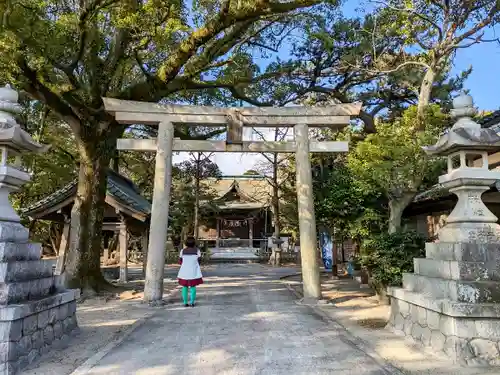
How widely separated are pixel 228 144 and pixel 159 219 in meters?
2.62

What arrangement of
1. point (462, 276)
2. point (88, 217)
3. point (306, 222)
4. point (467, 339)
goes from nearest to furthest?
point (467, 339), point (462, 276), point (306, 222), point (88, 217)

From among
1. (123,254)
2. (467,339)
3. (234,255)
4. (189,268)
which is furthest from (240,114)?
(234,255)

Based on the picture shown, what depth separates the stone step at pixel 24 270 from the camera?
4813 mm

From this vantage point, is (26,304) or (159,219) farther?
(159,219)

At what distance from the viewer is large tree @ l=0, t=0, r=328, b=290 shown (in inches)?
329

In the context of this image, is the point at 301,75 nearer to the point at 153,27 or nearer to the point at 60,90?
the point at 153,27

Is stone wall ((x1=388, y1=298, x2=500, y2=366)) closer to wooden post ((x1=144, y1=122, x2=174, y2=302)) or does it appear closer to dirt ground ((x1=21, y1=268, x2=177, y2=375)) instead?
dirt ground ((x1=21, y1=268, x2=177, y2=375))

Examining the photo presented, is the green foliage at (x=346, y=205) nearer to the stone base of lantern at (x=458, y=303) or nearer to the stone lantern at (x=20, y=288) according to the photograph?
the stone base of lantern at (x=458, y=303)

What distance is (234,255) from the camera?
32.5 meters

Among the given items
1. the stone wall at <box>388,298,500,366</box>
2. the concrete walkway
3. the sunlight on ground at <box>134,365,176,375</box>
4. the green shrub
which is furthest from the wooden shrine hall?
the sunlight on ground at <box>134,365,176,375</box>

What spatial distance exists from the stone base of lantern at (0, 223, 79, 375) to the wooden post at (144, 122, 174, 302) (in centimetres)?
316

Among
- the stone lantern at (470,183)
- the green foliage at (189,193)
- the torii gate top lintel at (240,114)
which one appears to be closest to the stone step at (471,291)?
the stone lantern at (470,183)

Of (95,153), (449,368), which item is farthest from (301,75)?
(449,368)

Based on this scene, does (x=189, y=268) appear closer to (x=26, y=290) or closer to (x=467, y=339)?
(x=26, y=290)
